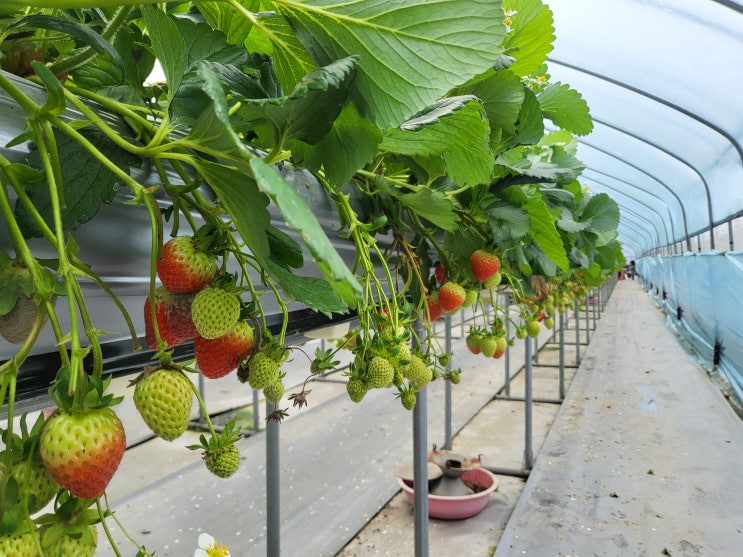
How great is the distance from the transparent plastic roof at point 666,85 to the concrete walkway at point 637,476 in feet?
5.22

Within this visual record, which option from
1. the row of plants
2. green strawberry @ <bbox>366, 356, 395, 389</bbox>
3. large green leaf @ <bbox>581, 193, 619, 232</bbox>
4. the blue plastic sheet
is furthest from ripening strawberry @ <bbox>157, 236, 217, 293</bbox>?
the blue plastic sheet

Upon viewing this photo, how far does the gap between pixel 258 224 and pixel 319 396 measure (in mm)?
5349

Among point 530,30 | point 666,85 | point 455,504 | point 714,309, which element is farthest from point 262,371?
point 714,309

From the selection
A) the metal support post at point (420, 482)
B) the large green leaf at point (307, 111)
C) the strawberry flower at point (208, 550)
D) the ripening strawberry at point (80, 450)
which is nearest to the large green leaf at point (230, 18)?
the large green leaf at point (307, 111)

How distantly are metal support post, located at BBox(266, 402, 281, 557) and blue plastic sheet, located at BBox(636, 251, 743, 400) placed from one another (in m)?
3.95

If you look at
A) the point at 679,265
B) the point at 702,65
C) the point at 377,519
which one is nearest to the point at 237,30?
the point at 377,519

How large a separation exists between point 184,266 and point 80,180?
67mm

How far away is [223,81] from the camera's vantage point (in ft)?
0.79

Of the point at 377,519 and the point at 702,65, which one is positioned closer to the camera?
the point at 377,519

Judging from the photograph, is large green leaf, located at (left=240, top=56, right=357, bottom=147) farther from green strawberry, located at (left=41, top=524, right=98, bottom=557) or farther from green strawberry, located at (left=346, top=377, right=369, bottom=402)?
green strawberry, located at (left=346, top=377, right=369, bottom=402)

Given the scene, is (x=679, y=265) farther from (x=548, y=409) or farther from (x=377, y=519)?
(x=377, y=519)

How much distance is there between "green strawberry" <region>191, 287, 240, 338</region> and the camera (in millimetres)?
268

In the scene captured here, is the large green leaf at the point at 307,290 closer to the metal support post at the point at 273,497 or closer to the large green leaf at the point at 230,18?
the large green leaf at the point at 230,18

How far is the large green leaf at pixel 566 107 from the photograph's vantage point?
816 mm
